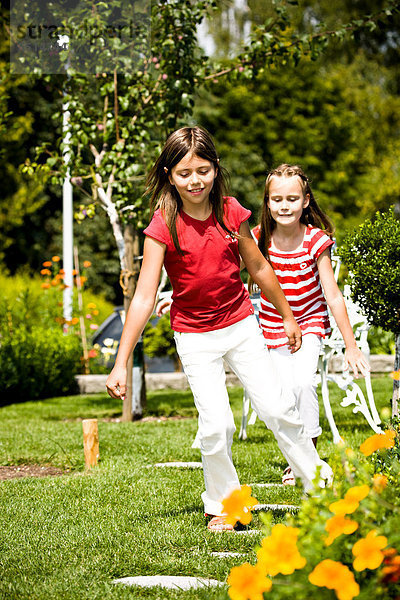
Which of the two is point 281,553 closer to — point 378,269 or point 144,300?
point 144,300

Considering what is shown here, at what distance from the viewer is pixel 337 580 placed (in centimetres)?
158

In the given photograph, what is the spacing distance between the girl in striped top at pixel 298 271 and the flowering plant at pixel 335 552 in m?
2.04

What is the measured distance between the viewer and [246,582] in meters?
1.66

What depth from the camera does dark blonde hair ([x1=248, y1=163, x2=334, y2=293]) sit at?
13.7 feet

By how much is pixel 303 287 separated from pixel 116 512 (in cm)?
153

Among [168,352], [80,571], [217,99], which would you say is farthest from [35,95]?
[80,571]

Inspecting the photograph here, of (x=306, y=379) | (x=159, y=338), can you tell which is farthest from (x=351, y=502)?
(x=159, y=338)

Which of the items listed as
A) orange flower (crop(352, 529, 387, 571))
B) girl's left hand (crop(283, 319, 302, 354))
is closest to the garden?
orange flower (crop(352, 529, 387, 571))

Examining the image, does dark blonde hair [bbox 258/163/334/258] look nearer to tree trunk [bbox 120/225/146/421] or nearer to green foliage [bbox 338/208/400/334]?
green foliage [bbox 338/208/400/334]

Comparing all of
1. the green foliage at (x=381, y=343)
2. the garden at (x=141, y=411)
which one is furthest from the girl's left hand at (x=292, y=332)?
the green foliage at (x=381, y=343)

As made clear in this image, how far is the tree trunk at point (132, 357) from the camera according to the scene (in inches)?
283

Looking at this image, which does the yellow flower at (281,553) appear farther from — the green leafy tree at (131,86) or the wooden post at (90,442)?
the green leafy tree at (131,86)

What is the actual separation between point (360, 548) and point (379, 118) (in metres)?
26.2

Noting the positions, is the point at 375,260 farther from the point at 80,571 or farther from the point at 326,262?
the point at 80,571
